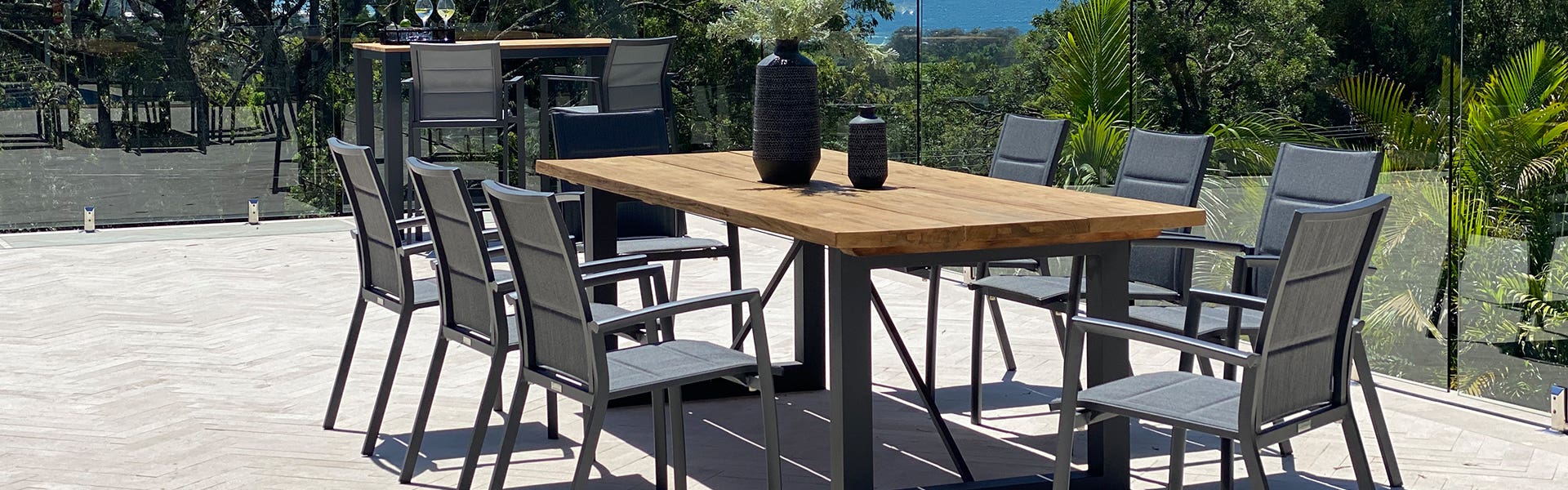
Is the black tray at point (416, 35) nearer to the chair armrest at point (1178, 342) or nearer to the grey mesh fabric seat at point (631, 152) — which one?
the grey mesh fabric seat at point (631, 152)

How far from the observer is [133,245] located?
28.1 feet

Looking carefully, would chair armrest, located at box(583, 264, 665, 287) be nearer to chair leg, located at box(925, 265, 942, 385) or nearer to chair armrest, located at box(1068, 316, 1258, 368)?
chair leg, located at box(925, 265, 942, 385)

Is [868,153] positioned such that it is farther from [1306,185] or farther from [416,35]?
[416,35]

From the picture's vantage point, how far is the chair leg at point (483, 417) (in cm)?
364

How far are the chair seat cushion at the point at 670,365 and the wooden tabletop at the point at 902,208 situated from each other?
30 cm

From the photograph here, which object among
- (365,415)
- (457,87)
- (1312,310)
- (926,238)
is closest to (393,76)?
(457,87)

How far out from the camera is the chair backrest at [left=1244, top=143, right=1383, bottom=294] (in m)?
3.96

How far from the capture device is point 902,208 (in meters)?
3.69

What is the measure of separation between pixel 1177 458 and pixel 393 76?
5.93 metres

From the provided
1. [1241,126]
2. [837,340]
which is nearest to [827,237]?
[837,340]

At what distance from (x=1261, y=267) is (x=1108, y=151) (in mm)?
2157

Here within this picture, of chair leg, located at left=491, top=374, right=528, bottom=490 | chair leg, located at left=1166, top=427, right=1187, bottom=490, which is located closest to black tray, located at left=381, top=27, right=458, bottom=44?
chair leg, located at left=491, top=374, right=528, bottom=490

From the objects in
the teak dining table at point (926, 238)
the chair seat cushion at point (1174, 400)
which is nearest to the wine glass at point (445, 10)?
the teak dining table at point (926, 238)

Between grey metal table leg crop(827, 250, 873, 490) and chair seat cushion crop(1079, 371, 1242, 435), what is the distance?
1.54 ft
